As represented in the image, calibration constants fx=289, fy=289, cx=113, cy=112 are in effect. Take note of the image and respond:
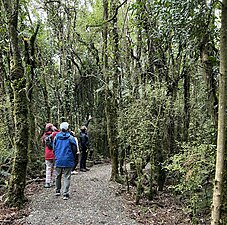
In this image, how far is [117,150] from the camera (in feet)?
35.6

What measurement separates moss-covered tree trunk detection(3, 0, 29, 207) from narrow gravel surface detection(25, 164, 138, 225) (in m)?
0.61

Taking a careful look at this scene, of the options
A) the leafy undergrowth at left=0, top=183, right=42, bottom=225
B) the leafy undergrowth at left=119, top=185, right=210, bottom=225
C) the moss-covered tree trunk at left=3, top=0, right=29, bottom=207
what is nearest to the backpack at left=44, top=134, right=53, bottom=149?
the moss-covered tree trunk at left=3, top=0, right=29, bottom=207

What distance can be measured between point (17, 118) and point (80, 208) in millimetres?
2747

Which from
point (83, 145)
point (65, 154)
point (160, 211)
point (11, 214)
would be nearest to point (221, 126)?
point (160, 211)

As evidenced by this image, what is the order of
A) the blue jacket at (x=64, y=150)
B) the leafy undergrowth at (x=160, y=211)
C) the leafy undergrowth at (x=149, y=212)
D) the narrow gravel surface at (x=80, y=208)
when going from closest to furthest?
the narrow gravel surface at (x=80, y=208), the leafy undergrowth at (x=149, y=212), the leafy undergrowth at (x=160, y=211), the blue jacket at (x=64, y=150)

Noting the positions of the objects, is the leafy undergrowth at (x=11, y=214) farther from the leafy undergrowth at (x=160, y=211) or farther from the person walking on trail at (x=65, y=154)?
the leafy undergrowth at (x=160, y=211)

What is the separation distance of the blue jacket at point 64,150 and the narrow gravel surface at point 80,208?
1.00 metres

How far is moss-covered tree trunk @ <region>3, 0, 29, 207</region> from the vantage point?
23.5 feet

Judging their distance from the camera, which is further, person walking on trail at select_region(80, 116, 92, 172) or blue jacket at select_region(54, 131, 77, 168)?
person walking on trail at select_region(80, 116, 92, 172)

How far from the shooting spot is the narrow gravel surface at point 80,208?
251 inches

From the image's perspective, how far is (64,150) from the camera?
7.80 meters

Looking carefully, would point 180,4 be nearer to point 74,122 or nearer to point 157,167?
point 157,167

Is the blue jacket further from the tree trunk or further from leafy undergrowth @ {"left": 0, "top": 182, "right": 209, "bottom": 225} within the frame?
the tree trunk

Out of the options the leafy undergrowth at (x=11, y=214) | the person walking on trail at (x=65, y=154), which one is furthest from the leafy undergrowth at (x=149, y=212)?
the person walking on trail at (x=65, y=154)
